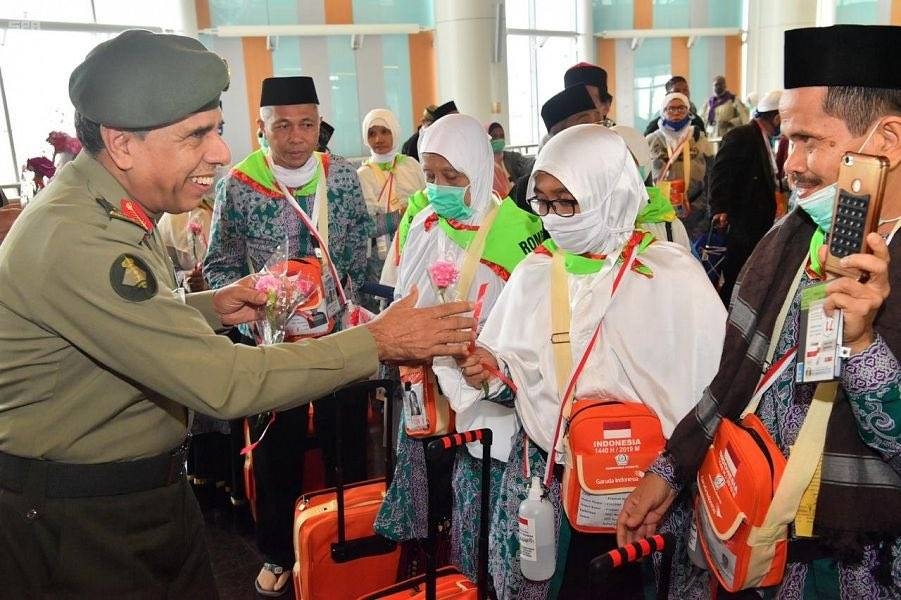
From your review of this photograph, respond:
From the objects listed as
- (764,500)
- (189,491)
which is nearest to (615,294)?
(764,500)

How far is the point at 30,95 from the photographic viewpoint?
812 centimetres

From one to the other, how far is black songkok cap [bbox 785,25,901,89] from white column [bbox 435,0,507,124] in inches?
362

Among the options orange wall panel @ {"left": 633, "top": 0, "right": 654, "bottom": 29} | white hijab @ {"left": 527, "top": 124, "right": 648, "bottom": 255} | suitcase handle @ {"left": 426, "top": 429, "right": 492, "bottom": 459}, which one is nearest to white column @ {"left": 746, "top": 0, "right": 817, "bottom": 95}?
orange wall panel @ {"left": 633, "top": 0, "right": 654, "bottom": 29}

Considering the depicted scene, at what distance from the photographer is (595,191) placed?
2.26 meters

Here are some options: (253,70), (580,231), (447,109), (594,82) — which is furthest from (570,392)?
(253,70)

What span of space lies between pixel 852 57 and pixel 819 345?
581 millimetres

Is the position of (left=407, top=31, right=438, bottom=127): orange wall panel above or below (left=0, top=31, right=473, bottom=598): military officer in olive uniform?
above

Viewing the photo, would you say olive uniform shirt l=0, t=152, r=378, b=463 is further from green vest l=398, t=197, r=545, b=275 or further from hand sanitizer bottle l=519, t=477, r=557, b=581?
green vest l=398, t=197, r=545, b=275

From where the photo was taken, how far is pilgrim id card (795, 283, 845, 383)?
1.21 metres

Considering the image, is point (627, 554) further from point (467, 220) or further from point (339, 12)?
point (339, 12)

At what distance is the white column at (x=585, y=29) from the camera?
1425 centimetres

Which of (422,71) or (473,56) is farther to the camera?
(422,71)

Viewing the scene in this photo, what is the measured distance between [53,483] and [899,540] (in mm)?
1715

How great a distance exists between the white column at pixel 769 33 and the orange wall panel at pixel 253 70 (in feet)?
34.0
